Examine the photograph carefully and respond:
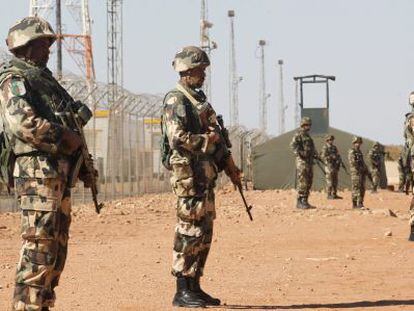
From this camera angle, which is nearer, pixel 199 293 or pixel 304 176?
pixel 199 293

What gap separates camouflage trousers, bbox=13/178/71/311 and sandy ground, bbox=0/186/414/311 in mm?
1516

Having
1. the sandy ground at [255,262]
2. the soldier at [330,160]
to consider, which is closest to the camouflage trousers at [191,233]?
the sandy ground at [255,262]

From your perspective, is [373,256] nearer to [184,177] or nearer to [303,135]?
[184,177]

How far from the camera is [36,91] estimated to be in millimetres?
4574

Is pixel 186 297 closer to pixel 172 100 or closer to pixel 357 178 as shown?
pixel 172 100

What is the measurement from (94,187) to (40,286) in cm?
65

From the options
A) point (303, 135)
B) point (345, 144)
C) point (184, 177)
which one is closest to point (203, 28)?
point (345, 144)

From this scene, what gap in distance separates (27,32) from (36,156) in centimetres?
63

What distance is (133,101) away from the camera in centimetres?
2081

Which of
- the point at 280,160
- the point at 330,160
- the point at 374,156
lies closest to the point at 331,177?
the point at 330,160

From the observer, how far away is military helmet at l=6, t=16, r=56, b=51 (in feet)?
15.3

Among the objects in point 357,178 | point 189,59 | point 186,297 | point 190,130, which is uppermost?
point 189,59

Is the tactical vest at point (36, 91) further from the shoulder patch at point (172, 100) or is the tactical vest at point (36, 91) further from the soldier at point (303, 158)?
the soldier at point (303, 158)

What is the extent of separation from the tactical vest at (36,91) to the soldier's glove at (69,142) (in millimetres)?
103
